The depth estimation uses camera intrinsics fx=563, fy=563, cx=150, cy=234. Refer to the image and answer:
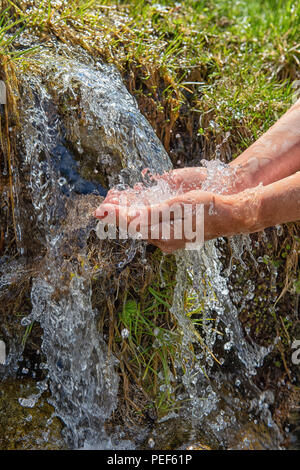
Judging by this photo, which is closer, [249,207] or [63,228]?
[249,207]

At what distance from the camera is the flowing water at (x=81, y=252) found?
2.37 meters

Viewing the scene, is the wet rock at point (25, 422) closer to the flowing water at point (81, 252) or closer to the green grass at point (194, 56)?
the flowing water at point (81, 252)

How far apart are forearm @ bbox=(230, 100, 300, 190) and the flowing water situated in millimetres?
99

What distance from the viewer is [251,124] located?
9.27ft

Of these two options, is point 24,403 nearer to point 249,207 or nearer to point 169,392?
point 169,392

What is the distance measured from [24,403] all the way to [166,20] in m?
2.20

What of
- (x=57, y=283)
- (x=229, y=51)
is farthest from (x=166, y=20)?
(x=57, y=283)

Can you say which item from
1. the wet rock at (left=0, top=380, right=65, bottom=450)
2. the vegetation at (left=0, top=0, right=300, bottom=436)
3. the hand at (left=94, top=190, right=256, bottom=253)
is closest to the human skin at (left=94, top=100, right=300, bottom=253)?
the hand at (left=94, top=190, right=256, bottom=253)

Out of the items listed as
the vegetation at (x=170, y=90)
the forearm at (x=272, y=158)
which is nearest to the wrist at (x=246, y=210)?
the forearm at (x=272, y=158)

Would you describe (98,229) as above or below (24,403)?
above

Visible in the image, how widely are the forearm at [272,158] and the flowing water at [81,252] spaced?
10 cm

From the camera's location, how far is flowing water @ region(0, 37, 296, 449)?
2369 millimetres

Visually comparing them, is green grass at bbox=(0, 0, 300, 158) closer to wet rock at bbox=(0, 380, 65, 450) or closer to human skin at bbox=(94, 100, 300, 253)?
human skin at bbox=(94, 100, 300, 253)

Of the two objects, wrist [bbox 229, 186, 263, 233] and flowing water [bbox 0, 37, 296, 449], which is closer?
wrist [bbox 229, 186, 263, 233]
